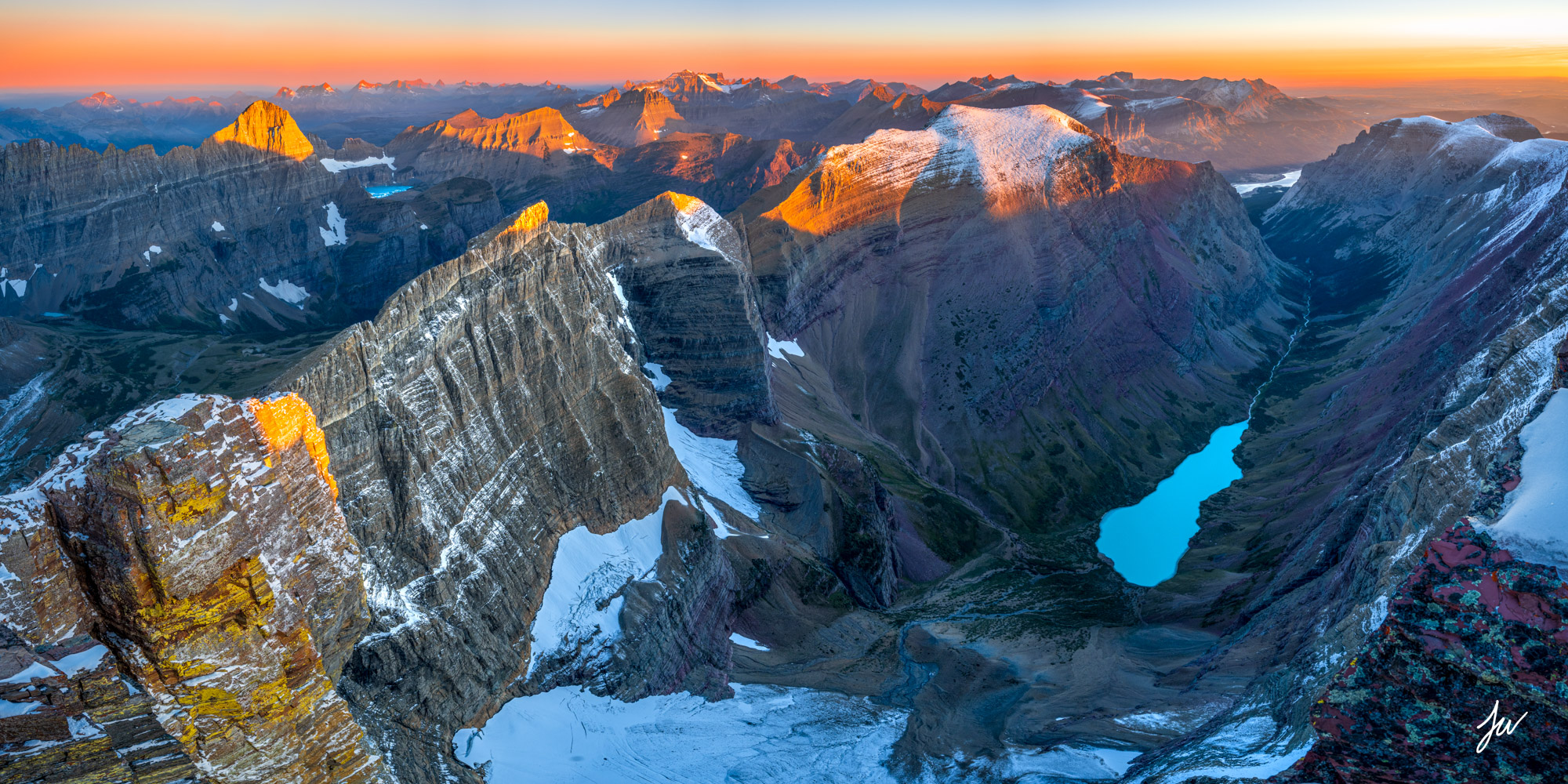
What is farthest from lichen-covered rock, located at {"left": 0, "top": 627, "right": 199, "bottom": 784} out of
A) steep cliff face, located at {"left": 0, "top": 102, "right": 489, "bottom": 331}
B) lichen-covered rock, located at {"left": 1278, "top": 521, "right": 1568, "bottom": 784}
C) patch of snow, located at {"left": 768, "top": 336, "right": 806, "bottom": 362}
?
steep cliff face, located at {"left": 0, "top": 102, "right": 489, "bottom": 331}

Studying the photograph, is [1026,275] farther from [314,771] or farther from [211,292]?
[211,292]

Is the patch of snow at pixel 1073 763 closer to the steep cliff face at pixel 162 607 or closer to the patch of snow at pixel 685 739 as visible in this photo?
the patch of snow at pixel 685 739

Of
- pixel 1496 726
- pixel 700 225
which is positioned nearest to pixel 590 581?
pixel 1496 726

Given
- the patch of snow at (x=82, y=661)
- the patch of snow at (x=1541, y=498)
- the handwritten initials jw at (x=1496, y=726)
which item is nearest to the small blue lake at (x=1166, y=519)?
the patch of snow at (x=1541, y=498)

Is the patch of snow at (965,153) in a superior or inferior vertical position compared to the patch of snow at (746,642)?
superior

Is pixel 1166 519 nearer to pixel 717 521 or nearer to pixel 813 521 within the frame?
pixel 813 521
